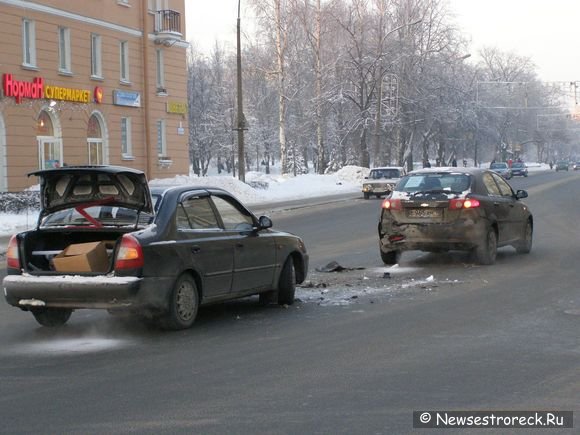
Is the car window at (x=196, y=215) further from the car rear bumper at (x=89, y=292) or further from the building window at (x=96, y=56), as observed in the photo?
the building window at (x=96, y=56)

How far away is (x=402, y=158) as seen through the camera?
69.2m

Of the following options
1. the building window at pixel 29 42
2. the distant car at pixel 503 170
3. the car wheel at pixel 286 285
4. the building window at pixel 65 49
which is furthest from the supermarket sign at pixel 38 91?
the distant car at pixel 503 170

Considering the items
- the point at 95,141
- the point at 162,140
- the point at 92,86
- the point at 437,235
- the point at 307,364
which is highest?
the point at 92,86

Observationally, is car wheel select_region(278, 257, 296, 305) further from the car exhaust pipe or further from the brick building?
the brick building

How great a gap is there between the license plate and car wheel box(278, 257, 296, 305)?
4166 mm

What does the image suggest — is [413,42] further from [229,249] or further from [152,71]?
[229,249]

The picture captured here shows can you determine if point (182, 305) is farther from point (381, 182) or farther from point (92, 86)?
point (381, 182)

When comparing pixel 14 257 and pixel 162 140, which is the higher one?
pixel 162 140

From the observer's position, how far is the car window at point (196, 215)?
9000 millimetres

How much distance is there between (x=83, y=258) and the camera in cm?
850

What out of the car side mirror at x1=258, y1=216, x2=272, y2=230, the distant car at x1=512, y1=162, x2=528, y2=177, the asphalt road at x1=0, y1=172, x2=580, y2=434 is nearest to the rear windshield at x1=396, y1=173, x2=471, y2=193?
the asphalt road at x1=0, y1=172, x2=580, y2=434

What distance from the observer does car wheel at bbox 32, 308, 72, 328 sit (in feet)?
29.8

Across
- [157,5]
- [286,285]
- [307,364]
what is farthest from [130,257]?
[157,5]

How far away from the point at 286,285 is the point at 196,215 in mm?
1673
